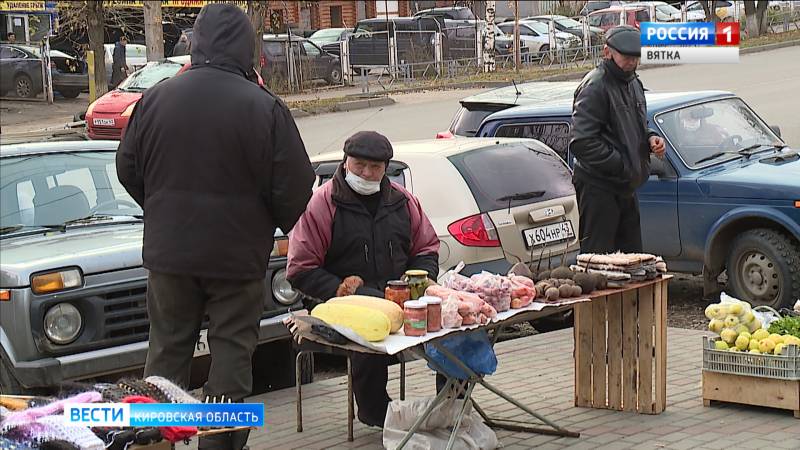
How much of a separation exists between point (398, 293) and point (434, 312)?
311 millimetres

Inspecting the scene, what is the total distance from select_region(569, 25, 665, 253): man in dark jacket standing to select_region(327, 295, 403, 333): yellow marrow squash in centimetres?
257

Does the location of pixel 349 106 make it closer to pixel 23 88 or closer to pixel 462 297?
pixel 23 88

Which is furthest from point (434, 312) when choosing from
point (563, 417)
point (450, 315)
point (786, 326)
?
point (786, 326)

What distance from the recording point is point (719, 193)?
9172 mm

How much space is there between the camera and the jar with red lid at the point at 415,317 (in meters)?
5.26

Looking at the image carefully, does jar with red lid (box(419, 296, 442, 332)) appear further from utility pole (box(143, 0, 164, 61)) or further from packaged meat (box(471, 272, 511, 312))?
utility pole (box(143, 0, 164, 61))

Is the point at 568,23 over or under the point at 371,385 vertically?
over

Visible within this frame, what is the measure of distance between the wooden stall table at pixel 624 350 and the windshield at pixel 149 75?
18.9 metres

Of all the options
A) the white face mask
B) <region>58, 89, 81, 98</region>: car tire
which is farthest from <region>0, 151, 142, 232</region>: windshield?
<region>58, 89, 81, 98</region>: car tire

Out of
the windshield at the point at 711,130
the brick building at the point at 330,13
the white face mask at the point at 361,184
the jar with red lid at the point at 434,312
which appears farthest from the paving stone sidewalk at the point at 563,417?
the brick building at the point at 330,13

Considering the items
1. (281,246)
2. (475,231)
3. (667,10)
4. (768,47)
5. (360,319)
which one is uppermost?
(667,10)

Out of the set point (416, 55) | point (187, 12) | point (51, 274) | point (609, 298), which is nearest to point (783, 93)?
point (416, 55)

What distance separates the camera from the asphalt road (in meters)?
21.4

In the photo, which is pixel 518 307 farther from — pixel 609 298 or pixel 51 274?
pixel 51 274
